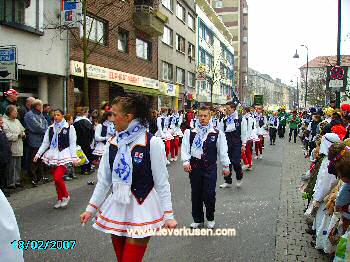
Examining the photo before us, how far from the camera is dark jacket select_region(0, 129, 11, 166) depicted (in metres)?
8.53

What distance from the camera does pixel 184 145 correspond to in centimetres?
670

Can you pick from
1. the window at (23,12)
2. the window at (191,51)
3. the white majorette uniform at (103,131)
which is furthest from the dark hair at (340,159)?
the window at (191,51)

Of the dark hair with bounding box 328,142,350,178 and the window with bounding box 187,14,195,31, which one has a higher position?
the window with bounding box 187,14,195,31

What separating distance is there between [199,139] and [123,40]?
66.0ft

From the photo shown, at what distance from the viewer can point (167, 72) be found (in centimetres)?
3497

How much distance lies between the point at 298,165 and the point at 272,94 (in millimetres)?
133872

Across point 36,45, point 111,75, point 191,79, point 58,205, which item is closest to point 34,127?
point 58,205

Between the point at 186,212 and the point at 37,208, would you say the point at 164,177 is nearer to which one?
the point at 186,212

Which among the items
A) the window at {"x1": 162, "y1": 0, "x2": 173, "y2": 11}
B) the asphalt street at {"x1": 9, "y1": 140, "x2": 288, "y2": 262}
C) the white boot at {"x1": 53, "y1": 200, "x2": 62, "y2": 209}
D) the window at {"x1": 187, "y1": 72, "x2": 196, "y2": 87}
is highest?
the window at {"x1": 162, "y1": 0, "x2": 173, "y2": 11}

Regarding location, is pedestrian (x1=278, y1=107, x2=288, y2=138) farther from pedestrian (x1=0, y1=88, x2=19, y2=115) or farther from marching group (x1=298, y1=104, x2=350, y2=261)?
marching group (x1=298, y1=104, x2=350, y2=261)

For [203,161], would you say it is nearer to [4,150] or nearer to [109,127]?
[4,150]

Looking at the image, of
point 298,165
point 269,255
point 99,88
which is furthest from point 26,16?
point 269,255

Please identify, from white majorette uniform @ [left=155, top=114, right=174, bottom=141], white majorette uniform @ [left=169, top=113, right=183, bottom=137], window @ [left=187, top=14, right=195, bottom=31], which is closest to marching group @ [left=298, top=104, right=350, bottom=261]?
white majorette uniform @ [left=155, top=114, right=174, bottom=141]

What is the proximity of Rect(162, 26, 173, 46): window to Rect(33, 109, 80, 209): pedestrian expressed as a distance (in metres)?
26.7
